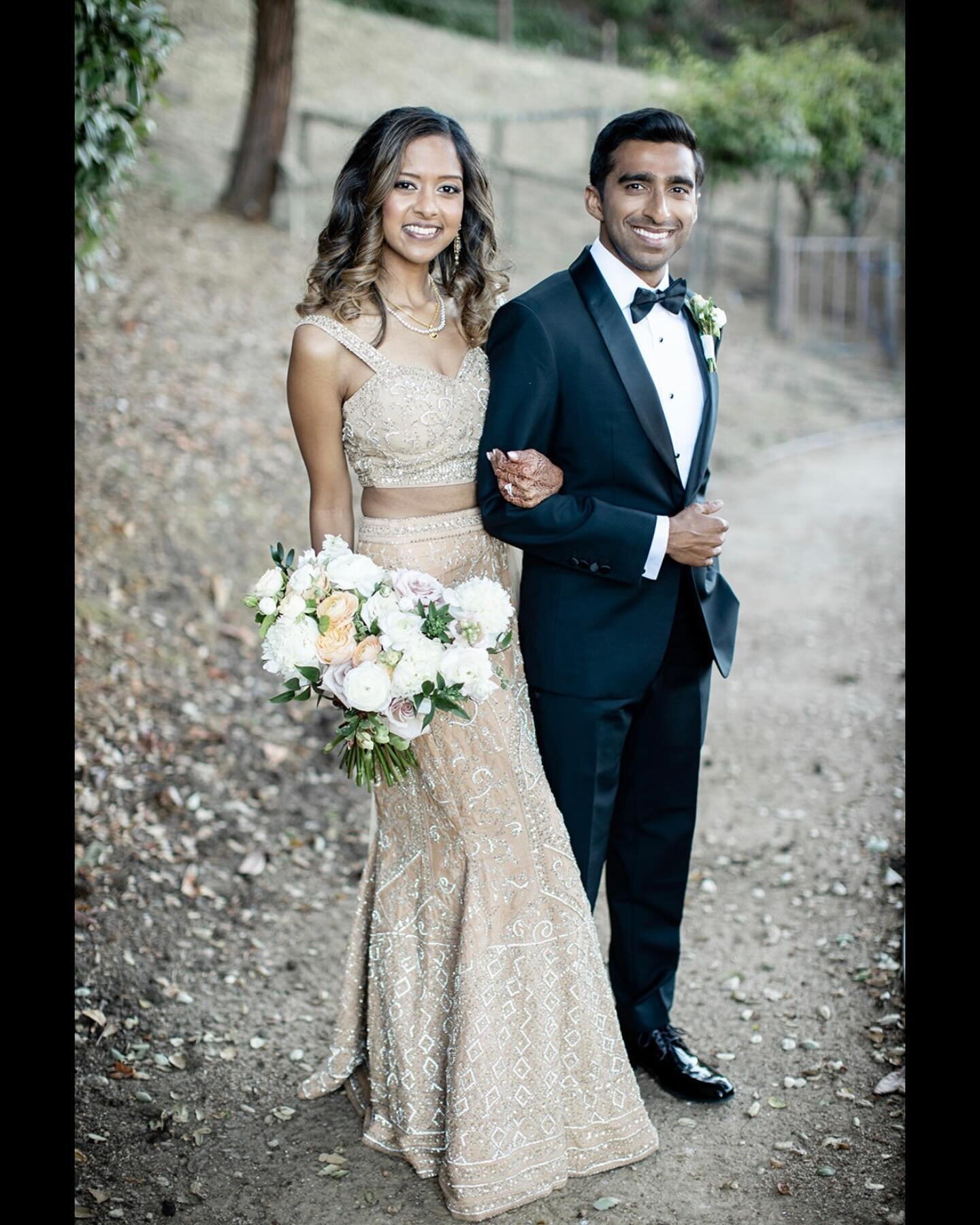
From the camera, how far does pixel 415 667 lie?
279cm

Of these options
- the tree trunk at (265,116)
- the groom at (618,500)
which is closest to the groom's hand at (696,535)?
the groom at (618,500)

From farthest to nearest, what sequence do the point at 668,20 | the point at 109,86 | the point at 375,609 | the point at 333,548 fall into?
the point at 668,20
the point at 109,86
the point at 333,548
the point at 375,609

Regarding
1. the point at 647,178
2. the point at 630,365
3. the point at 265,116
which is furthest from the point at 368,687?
the point at 265,116

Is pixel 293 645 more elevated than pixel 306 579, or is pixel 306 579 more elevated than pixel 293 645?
pixel 306 579

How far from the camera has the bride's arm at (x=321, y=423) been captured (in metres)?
3.18

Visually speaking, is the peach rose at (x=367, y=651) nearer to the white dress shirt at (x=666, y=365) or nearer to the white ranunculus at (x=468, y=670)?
the white ranunculus at (x=468, y=670)

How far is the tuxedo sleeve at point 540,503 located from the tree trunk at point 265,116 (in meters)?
9.30

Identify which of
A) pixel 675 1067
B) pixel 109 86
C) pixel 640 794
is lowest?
pixel 675 1067

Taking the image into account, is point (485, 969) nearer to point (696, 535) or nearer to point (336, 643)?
point (336, 643)

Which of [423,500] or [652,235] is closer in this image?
[652,235]

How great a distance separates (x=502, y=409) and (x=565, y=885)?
125 centimetres

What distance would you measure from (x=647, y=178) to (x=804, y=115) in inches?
626

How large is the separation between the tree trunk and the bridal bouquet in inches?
383

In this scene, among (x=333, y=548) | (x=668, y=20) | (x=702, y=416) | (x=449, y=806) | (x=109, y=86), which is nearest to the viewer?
(x=333, y=548)
